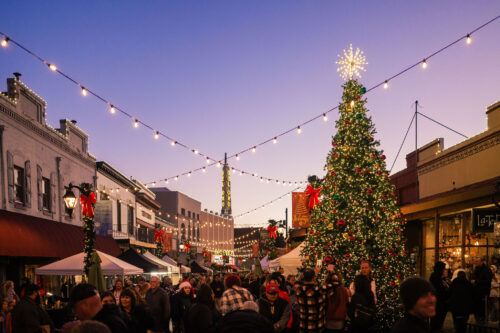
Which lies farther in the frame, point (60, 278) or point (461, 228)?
point (60, 278)

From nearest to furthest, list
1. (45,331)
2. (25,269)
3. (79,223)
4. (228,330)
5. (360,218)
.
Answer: (228,330) < (45,331) < (360,218) < (25,269) < (79,223)

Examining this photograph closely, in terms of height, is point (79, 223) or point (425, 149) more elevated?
point (425, 149)

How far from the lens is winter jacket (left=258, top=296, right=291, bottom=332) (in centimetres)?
939

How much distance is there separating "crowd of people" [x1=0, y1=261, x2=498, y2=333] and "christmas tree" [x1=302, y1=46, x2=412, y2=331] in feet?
12.0

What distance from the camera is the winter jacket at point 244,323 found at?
13.5ft

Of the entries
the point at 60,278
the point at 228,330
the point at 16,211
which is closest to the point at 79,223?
the point at 60,278

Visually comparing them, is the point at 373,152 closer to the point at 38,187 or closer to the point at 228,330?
the point at 38,187

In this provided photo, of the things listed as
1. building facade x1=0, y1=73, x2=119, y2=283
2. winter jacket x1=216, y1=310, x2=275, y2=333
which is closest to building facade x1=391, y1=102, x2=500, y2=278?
winter jacket x1=216, y1=310, x2=275, y2=333

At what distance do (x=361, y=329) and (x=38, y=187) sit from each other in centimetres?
1721

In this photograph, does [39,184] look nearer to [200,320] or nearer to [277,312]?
[277,312]

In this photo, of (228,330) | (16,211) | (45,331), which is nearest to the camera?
(228,330)

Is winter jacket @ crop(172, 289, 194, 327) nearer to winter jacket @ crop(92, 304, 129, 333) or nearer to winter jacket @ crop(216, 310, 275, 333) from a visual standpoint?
winter jacket @ crop(92, 304, 129, 333)

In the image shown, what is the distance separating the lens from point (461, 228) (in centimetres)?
2150

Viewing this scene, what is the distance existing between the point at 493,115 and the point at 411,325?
54.1ft
